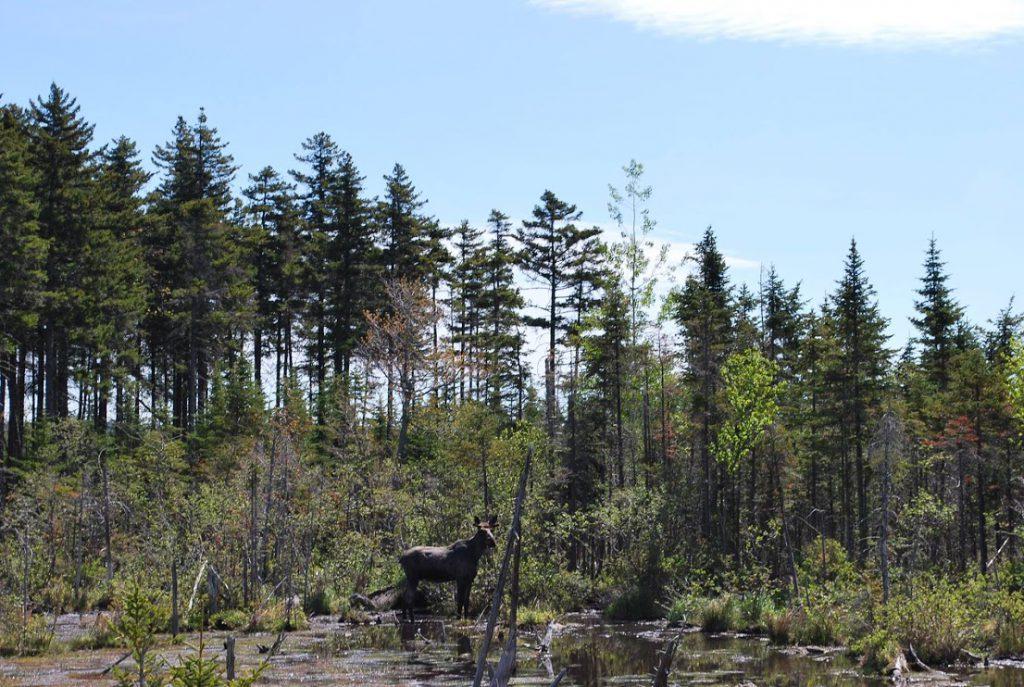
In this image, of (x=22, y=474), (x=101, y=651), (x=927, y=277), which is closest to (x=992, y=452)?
(x=927, y=277)

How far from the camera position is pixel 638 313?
153ft

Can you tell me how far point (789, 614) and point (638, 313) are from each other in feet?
73.2

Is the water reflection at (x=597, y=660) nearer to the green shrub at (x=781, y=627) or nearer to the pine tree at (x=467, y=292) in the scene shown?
the green shrub at (x=781, y=627)

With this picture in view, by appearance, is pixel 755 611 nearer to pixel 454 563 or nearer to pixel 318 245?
pixel 454 563

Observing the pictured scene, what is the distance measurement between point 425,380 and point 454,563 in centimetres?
1892

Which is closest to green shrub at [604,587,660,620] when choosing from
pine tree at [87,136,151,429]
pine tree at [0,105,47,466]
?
pine tree at [0,105,47,466]

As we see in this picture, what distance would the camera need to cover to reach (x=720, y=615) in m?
28.4

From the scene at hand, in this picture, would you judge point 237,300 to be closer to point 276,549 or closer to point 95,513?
point 95,513

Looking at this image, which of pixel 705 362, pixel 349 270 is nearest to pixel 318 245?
pixel 349 270

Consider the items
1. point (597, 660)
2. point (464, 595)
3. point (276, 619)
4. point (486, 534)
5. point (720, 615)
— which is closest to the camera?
point (597, 660)

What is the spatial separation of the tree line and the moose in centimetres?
314

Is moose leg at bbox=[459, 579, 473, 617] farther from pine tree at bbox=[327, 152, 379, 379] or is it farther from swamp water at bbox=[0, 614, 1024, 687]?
pine tree at bbox=[327, 152, 379, 379]

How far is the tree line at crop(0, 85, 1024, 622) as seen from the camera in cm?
3444

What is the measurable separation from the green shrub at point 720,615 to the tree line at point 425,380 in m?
2.01
